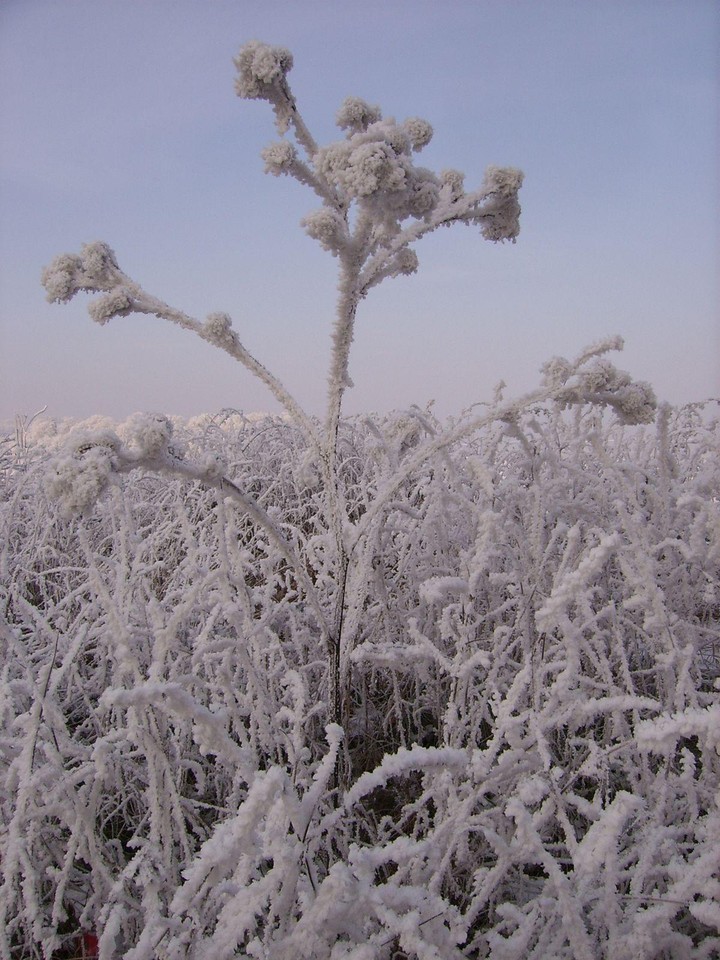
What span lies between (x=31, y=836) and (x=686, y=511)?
1.60 metres

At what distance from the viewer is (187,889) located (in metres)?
0.70

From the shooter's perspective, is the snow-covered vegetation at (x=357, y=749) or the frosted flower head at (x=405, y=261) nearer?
the snow-covered vegetation at (x=357, y=749)

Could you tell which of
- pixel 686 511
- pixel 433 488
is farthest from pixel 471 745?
pixel 686 511

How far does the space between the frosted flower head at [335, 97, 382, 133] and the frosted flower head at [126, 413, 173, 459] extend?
51 cm

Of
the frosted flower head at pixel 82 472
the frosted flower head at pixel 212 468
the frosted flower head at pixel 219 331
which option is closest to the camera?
the frosted flower head at pixel 82 472

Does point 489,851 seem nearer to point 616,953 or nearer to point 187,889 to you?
point 616,953

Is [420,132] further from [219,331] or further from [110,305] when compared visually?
[110,305]

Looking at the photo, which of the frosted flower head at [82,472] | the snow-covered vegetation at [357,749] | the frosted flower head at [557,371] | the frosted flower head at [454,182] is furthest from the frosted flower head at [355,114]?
the frosted flower head at [82,472]

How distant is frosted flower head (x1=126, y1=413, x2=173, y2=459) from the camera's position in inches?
30.4

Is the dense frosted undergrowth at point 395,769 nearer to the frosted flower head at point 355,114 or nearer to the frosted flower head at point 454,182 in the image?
the frosted flower head at point 454,182

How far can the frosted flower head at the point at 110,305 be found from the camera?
0.97 m

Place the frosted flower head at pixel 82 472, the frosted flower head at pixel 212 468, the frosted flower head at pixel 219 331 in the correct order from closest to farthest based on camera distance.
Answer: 1. the frosted flower head at pixel 82 472
2. the frosted flower head at pixel 212 468
3. the frosted flower head at pixel 219 331

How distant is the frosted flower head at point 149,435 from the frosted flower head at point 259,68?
0.49 meters

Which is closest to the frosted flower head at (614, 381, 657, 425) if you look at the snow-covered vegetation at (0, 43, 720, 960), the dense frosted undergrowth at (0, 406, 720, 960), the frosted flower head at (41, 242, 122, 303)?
the snow-covered vegetation at (0, 43, 720, 960)
